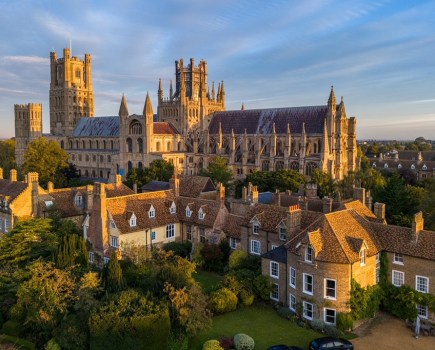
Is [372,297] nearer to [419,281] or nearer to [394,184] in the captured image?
[419,281]

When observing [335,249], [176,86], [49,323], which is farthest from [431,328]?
[176,86]

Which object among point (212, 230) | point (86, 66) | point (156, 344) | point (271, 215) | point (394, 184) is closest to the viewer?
point (156, 344)

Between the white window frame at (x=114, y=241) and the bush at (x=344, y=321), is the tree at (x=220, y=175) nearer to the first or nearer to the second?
the white window frame at (x=114, y=241)

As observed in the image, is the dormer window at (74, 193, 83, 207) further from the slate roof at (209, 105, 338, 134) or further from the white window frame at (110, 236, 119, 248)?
the slate roof at (209, 105, 338, 134)

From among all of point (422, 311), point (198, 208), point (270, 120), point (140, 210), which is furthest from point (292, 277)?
point (270, 120)

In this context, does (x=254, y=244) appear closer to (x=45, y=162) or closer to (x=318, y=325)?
(x=318, y=325)

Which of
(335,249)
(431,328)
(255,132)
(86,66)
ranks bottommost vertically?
(431,328)

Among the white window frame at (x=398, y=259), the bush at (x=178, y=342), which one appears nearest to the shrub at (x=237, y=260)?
the bush at (x=178, y=342)
